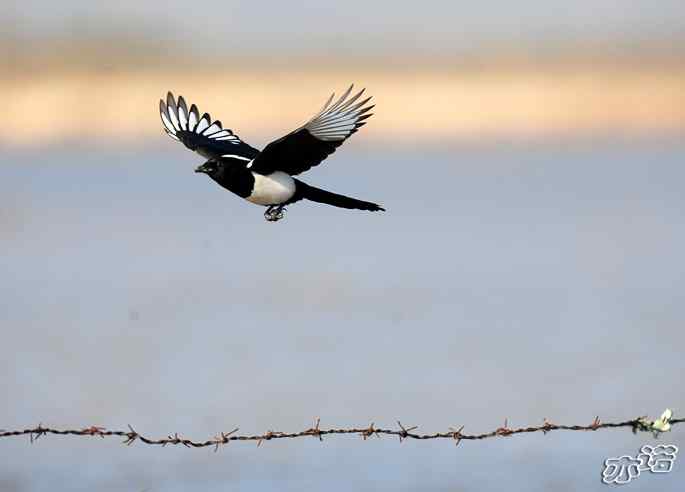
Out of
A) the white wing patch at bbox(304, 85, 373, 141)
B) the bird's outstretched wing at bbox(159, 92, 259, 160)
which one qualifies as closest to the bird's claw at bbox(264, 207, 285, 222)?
the white wing patch at bbox(304, 85, 373, 141)

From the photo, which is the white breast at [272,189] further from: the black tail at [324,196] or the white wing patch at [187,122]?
the white wing patch at [187,122]

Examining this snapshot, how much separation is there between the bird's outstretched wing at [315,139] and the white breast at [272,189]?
34mm

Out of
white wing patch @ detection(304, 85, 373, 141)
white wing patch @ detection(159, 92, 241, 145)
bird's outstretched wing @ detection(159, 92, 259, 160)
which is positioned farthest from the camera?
white wing patch @ detection(159, 92, 241, 145)

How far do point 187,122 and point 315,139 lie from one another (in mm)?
1163

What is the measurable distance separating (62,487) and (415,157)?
363 inches

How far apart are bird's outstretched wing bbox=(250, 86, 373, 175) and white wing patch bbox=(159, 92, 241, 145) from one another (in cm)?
91

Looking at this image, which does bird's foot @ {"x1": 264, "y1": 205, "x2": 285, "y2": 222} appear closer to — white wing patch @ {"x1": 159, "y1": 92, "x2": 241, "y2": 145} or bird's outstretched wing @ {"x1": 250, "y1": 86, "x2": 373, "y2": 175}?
bird's outstretched wing @ {"x1": 250, "y1": 86, "x2": 373, "y2": 175}

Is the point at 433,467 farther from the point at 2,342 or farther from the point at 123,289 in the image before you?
the point at 123,289

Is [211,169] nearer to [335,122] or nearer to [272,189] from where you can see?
[272,189]

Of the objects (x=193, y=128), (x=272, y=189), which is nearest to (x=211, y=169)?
(x=272, y=189)

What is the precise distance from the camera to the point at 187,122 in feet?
25.7

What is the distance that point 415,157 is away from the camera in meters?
17.2

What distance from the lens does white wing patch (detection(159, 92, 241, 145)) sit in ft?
25.6

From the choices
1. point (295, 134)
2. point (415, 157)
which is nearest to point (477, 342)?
point (295, 134)
